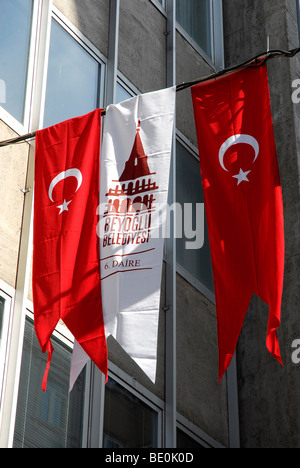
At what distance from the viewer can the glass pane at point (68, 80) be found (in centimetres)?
1266

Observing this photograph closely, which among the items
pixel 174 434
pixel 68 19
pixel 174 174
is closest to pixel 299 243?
pixel 174 174

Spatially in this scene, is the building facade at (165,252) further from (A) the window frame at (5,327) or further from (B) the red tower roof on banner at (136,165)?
(B) the red tower roof on banner at (136,165)

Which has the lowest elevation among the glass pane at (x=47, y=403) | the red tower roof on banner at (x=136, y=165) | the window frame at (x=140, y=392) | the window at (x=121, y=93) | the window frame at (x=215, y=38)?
the glass pane at (x=47, y=403)

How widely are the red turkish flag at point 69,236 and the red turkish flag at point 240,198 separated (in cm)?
117

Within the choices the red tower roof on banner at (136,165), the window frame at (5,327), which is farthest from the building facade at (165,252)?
the red tower roof on banner at (136,165)

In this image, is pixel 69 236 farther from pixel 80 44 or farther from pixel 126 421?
pixel 80 44

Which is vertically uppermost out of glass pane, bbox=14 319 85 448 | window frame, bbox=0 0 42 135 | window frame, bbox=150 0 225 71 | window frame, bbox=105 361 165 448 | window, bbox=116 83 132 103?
window frame, bbox=150 0 225 71

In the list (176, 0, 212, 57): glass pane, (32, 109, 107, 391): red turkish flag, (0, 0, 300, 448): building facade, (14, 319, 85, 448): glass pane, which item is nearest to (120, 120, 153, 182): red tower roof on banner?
(0, 0, 300, 448): building facade

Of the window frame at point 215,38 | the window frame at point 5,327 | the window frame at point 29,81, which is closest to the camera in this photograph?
the window frame at point 5,327

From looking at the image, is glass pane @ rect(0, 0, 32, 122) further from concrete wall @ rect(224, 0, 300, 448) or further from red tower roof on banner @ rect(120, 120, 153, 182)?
concrete wall @ rect(224, 0, 300, 448)

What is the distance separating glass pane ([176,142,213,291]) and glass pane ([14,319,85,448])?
11.8 feet

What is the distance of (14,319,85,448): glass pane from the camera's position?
10.2 metres

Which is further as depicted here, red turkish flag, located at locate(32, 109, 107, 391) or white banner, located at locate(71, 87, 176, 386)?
red turkish flag, located at locate(32, 109, 107, 391)

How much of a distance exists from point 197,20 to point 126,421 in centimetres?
832
